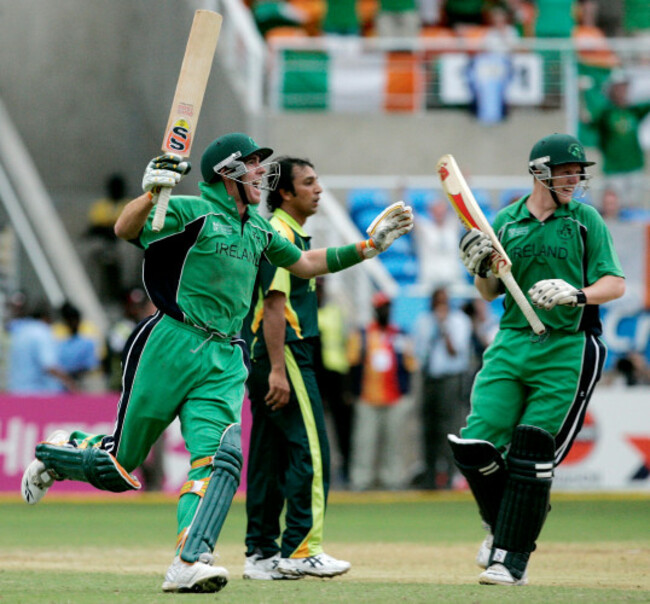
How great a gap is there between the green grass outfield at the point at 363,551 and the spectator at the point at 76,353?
1.57 metres

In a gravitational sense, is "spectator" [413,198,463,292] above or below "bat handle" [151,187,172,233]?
above

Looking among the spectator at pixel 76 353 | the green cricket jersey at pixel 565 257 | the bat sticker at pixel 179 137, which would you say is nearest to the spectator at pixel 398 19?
the spectator at pixel 76 353

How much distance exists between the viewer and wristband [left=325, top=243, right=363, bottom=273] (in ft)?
26.4

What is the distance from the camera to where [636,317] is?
1764 centimetres

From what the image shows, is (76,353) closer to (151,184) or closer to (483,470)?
(483,470)

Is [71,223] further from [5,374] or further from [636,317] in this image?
[636,317]

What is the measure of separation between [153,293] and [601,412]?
32.4 feet

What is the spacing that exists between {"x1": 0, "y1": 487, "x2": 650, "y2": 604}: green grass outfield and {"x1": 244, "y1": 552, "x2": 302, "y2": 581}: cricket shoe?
0.14 m

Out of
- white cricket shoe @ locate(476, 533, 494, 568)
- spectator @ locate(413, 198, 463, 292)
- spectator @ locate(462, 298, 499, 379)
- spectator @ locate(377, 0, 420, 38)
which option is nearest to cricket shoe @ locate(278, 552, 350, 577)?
white cricket shoe @ locate(476, 533, 494, 568)

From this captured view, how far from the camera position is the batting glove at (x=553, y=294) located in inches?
302

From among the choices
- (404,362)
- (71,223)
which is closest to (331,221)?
(404,362)

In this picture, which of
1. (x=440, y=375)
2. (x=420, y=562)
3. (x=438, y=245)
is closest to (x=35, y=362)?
(x=440, y=375)

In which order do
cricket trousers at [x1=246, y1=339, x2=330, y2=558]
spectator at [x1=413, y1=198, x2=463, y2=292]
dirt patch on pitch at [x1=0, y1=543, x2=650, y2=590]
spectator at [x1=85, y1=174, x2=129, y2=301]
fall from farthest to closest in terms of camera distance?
spectator at [x1=85, y1=174, x2=129, y2=301], spectator at [x1=413, y1=198, x2=463, y2=292], cricket trousers at [x1=246, y1=339, x2=330, y2=558], dirt patch on pitch at [x1=0, y1=543, x2=650, y2=590]

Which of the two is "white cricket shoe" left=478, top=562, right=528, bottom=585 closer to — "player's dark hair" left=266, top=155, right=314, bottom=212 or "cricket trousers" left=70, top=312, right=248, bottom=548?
"cricket trousers" left=70, top=312, right=248, bottom=548
